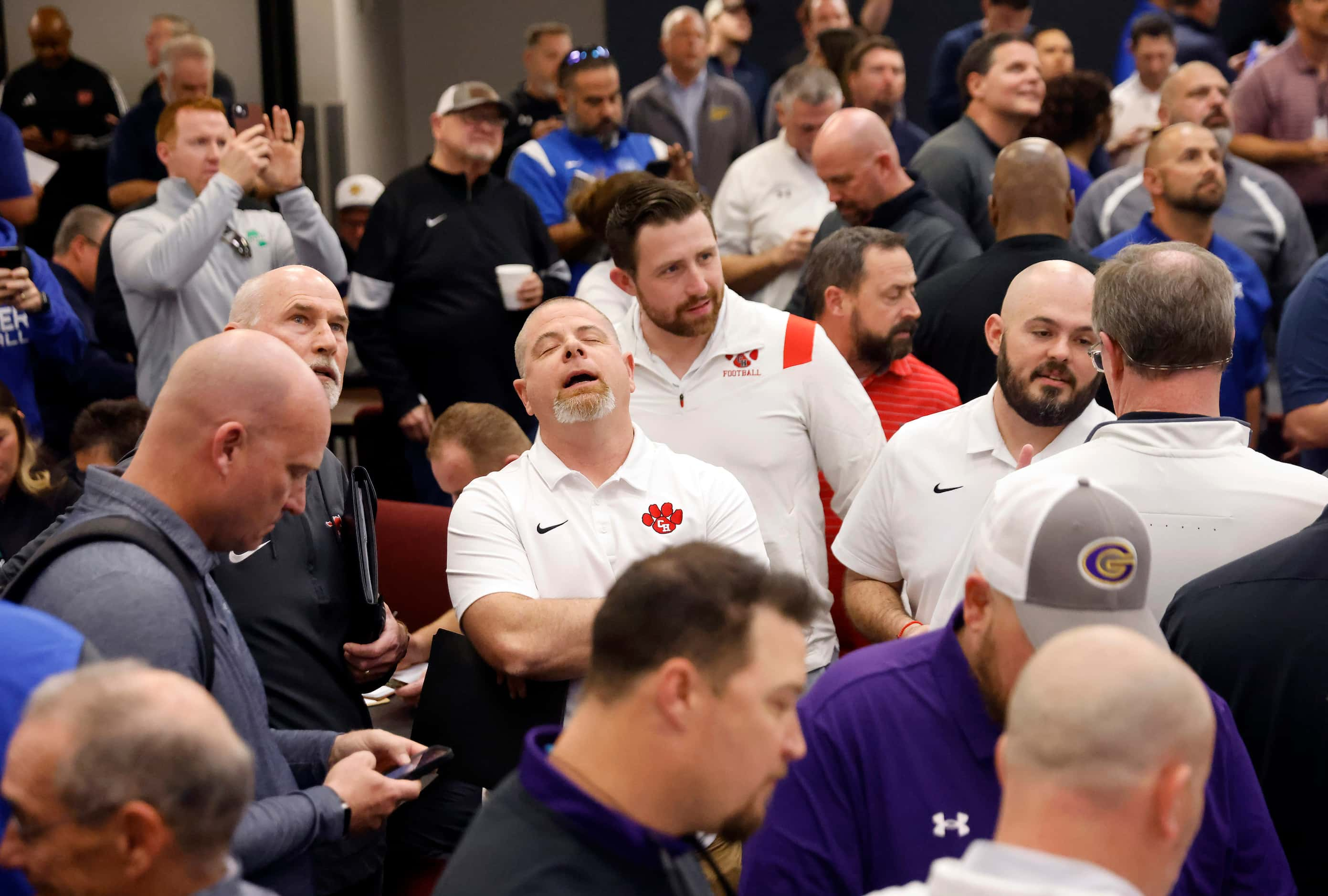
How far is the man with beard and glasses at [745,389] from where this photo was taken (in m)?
3.55

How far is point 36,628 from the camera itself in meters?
1.69

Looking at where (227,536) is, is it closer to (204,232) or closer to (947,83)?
(204,232)

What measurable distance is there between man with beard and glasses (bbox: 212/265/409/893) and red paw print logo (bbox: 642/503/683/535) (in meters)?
0.58

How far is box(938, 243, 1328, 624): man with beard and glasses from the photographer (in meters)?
2.52

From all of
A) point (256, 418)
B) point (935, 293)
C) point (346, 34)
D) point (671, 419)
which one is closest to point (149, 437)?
point (256, 418)

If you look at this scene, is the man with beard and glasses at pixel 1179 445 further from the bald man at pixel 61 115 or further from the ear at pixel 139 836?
the bald man at pixel 61 115

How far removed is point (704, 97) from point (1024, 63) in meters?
2.33

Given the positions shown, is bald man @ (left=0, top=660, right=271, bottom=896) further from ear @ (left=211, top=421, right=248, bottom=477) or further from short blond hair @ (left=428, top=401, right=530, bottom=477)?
short blond hair @ (left=428, top=401, right=530, bottom=477)

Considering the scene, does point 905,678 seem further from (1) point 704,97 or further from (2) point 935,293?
(1) point 704,97

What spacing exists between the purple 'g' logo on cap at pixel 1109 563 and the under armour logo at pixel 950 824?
39 centimetres

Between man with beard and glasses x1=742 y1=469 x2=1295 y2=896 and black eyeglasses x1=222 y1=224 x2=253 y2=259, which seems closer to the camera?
man with beard and glasses x1=742 y1=469 x2=1295 y2=896

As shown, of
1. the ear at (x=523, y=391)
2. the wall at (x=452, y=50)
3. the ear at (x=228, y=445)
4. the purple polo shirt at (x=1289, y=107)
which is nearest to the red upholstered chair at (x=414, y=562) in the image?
the ear at (x=523, y=391)

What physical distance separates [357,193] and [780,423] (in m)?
5.12

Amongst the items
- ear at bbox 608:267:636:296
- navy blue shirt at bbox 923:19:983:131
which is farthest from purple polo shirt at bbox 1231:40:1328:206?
ear at bbox 608:267:636:296
